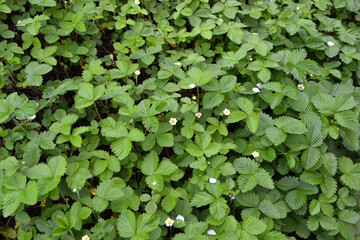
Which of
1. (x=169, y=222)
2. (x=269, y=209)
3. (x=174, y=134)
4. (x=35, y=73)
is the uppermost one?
(x=35, y=73)

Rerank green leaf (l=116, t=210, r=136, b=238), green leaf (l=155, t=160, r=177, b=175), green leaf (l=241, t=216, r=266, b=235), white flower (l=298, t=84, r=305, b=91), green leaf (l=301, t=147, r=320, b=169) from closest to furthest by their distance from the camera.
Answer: green leaf (l=116, t=210, r=136, b=238) < green leaf (l=241, t=216, r=266, b=235) < green leaf (l=155, t=160, r=177, b=175) < green leaf (l=301, t=147, r=320, b=169) < white flower (l=298, t=84, r=305, b=91)

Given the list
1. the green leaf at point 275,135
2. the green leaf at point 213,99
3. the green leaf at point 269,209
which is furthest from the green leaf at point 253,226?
the green leaf at point 213,99

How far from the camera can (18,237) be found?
1.94m

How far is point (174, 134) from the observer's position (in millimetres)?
2553

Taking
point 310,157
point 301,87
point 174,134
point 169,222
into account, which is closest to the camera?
point 169,222

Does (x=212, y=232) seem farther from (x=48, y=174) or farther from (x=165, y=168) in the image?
(x=48, y=174)

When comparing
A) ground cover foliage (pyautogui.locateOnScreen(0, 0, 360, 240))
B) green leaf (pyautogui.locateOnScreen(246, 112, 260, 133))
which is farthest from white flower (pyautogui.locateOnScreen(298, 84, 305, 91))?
green leaf (pyautogui.locateOnScreen(246, 112, 260, 133))

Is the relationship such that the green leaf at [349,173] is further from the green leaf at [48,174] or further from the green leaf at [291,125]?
the green leaf at [48,174]

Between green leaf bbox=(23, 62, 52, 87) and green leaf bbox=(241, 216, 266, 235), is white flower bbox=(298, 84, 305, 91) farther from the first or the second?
green leaf bbox=(23, 62, 52, 87)

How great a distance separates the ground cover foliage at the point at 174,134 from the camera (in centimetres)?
205

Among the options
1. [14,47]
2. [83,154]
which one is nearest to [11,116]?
[83,154]

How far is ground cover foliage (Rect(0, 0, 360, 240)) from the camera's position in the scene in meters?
2.05

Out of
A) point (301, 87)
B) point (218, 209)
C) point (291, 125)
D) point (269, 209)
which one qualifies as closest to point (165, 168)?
point (218, 209)

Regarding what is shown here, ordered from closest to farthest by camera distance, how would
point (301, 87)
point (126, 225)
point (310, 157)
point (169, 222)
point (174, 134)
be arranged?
point (126, 225) < point (169, 222) < point (310, 157) < point (174, 134) < point (301, 87)
